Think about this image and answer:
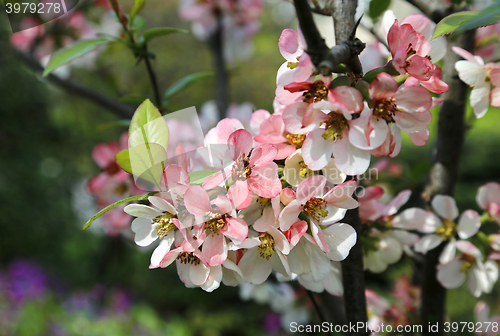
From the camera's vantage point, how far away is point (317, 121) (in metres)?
0.34

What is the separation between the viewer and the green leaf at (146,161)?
37 cm

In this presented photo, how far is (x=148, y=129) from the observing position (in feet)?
1.27

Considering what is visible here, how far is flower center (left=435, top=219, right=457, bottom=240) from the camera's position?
0.59 meters

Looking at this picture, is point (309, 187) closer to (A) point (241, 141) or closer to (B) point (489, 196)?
(A) point (241, 141)

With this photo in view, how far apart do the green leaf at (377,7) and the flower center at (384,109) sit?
0.31m

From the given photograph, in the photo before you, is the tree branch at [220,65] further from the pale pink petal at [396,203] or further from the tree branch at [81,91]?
the pale pink petal at [396,203]

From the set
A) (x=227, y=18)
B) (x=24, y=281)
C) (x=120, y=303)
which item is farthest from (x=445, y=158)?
(x=24, y=281)

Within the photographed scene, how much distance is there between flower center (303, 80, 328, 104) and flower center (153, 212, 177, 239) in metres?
0.20

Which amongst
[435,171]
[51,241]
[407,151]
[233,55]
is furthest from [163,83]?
[435,171]

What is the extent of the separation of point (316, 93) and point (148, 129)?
0.19 meters

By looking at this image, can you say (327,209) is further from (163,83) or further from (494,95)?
(163,83)

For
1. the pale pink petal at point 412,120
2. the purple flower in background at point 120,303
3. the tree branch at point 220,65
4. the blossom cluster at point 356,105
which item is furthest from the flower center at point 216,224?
the purple flower in background at point 120,303

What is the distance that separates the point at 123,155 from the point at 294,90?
0.65 ft

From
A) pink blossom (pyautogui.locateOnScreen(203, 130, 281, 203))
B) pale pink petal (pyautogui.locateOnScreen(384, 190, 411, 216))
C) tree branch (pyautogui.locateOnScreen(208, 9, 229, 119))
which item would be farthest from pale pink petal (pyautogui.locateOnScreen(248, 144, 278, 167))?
tree branch (pyautogui.locateOnScreen(208, 9, 229, 119))
